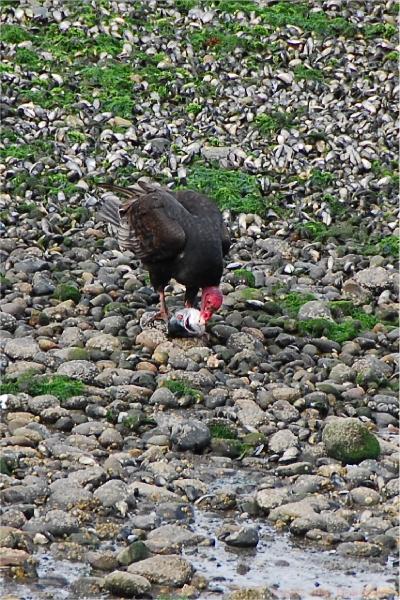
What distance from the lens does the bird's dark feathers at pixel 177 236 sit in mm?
10328

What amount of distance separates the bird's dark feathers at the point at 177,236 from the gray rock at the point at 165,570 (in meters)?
3.87

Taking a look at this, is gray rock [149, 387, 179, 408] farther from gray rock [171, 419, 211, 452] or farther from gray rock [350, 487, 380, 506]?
gray rock [350, 487, 380, 506]

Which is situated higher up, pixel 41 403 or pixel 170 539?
pixel 170 539

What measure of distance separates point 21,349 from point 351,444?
2680 mm

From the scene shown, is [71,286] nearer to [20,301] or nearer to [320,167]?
[20,301]

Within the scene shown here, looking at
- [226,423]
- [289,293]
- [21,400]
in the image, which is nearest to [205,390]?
[226,423]

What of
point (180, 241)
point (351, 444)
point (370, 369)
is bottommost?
point (370, 369)

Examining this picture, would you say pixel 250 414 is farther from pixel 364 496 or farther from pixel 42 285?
pixel 42 285

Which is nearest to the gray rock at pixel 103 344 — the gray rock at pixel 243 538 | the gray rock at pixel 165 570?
the gray rock at pixel 243 538

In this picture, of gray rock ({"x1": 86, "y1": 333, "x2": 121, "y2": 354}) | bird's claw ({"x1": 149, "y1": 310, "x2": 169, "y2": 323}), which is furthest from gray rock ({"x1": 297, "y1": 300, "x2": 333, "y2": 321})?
gray rock ({"x1": 86, "y1": 333, "x2": 121, "y2": 354})

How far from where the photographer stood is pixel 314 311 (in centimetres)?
1096

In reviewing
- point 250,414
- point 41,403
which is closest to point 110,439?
point 41,403

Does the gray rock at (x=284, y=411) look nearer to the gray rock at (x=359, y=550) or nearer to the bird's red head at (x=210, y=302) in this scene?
the bird's red head at (x=210, y=302)

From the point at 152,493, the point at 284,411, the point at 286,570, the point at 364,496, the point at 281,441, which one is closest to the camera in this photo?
the point at 286,570
